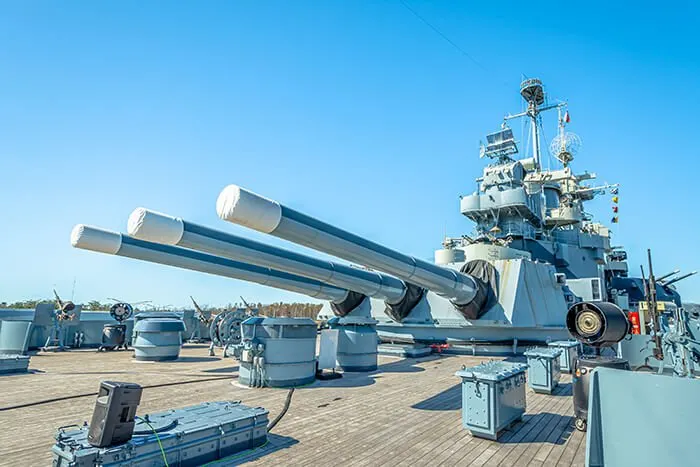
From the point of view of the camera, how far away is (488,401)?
16.4ft

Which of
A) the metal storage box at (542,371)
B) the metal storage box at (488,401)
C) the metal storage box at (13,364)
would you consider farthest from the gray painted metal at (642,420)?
the metal storage box at (13,364)

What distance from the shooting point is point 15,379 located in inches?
352

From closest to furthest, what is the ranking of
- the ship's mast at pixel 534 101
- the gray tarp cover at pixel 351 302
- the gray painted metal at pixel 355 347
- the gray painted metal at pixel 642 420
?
the gray painted metal at pixel 642 420
the gray painted metal at pixel 355 347
the gray tarp cover at pixel 351 302
the ship's mast at pixel 534 101

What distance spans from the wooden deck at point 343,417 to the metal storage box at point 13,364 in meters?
0.38

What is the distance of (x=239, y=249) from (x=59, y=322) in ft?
38.7

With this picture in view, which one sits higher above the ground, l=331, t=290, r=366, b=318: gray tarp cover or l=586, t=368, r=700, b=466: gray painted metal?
l=331, t=290, r=366, b=318: gray tarp cover

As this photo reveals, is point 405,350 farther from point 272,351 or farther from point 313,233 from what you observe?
point 313,233

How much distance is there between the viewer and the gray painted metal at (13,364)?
9.67m

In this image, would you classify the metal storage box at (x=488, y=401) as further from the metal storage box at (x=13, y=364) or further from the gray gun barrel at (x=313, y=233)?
the metal storage box at (x=13, y=364)

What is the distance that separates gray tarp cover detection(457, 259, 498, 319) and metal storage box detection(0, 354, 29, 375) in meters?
11.7

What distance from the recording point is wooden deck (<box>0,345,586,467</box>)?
174 inches

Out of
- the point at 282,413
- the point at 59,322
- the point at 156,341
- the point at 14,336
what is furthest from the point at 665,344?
the point at 59,322

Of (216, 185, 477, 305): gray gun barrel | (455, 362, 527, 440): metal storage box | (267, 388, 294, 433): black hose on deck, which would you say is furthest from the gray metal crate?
(455, 362, 527, 440): metal storage box

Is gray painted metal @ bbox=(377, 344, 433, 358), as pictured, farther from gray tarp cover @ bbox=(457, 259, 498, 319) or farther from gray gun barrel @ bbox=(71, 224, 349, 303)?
gray gun barrel @ bbox=(71, 224, 349, 303)
